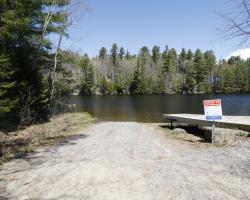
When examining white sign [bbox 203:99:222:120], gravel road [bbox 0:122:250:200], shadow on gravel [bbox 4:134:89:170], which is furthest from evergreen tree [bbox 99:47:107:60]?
gravel road [bbox 0:122:250:200]

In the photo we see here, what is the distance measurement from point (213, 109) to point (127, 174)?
672cm

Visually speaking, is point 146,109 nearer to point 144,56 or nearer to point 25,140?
point 25,140

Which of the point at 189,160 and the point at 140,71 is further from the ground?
the point at 140,71

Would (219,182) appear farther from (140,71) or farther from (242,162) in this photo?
(140,71)

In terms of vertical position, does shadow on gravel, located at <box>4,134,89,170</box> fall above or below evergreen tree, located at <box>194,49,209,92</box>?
below

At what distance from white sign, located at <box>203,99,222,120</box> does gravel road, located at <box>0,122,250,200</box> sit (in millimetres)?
2458

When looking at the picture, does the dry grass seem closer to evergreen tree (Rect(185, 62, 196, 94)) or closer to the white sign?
the white sign

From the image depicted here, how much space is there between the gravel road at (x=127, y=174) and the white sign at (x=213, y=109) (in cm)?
246

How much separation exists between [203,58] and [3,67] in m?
105

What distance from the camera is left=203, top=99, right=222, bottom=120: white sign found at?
13.4 meters

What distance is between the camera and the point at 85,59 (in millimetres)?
110688

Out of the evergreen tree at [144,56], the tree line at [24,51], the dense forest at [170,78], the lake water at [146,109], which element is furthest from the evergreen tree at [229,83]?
the tree line at [24,51]

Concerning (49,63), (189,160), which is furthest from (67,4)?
(189,160)

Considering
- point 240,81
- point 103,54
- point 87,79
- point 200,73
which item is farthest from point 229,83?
point 103,54
